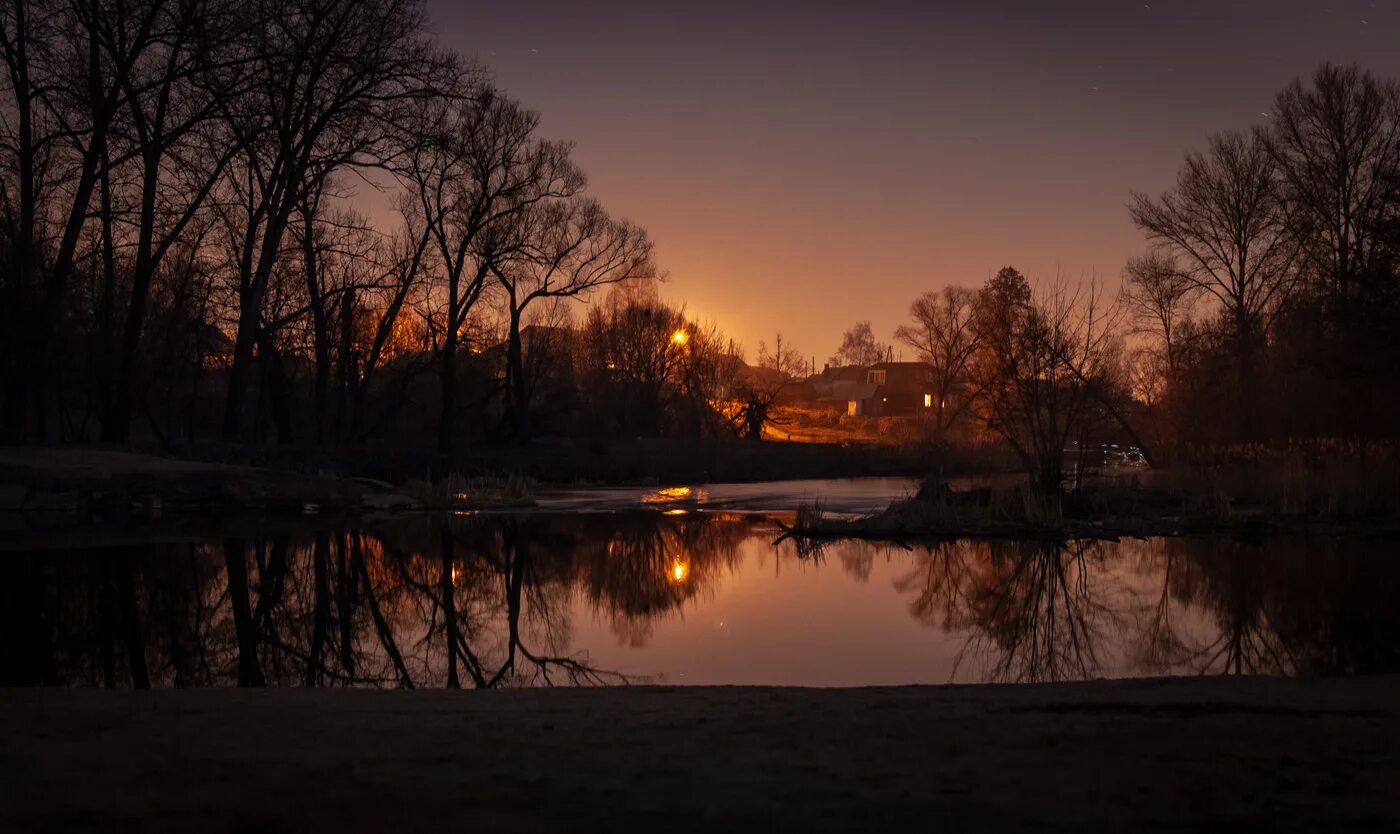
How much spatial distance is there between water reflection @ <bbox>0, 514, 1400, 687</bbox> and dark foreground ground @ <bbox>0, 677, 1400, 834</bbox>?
5.87 feet

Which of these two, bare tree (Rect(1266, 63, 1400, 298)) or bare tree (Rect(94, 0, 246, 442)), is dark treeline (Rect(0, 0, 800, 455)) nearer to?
bare tree (Rect(94, 0, 246, 442))

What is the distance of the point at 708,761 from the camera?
4871mm

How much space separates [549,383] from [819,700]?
157 feet

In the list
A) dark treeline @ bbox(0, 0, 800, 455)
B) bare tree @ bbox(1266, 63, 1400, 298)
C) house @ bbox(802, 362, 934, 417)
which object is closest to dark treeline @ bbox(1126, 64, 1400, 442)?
bare tree @ bbox(1266, 63, 1400, 298)

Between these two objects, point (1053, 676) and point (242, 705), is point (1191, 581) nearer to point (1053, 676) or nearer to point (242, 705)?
point (1053, 676)

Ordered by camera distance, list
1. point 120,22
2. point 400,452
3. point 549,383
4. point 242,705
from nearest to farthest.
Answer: point 242,705
point 120,22
point 400,452
point 549,383

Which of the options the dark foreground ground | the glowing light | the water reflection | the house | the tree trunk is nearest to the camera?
the dark foreground ground

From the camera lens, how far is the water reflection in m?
8.28

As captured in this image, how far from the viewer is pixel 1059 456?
19.7 m

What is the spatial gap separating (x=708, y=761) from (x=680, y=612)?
6.17 m

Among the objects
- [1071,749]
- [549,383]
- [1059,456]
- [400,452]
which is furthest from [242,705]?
[549,383]

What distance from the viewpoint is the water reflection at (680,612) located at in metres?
8.28

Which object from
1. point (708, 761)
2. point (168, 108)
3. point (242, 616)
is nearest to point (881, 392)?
point (168, 108)

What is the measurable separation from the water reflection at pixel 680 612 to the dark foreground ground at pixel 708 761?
1.79 meters
